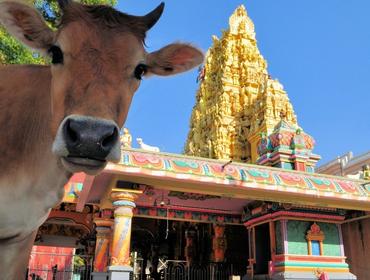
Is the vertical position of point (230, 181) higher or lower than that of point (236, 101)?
lower

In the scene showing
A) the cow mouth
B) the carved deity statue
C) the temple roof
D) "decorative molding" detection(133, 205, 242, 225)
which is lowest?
the cow mouth

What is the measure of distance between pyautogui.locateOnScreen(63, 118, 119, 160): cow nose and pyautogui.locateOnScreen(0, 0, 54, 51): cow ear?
2.33ft

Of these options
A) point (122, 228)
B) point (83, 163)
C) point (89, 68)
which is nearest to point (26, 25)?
point (89, 68)

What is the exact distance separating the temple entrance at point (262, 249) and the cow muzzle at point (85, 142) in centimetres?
1096

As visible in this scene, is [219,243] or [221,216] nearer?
[221,216]

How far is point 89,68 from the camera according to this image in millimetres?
2002

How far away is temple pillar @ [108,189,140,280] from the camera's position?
8.44 metres

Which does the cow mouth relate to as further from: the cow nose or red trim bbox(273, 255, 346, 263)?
red trim bbox(273, 255, 346, 263)

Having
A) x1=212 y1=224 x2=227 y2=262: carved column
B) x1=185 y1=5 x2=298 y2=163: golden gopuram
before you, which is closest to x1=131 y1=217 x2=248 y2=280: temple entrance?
x1=212 y1=224 x2=227 y2=262: carved column

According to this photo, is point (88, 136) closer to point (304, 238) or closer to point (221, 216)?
point (304, 238)

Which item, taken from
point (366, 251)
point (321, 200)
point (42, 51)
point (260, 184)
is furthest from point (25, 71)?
point (366, 251)

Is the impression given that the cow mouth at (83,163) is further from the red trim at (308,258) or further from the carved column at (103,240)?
the red trim at (308,258)

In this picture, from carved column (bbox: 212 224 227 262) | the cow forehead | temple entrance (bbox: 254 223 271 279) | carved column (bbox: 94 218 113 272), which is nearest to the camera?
the cow forehead

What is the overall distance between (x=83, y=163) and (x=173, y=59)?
3.69 ft
